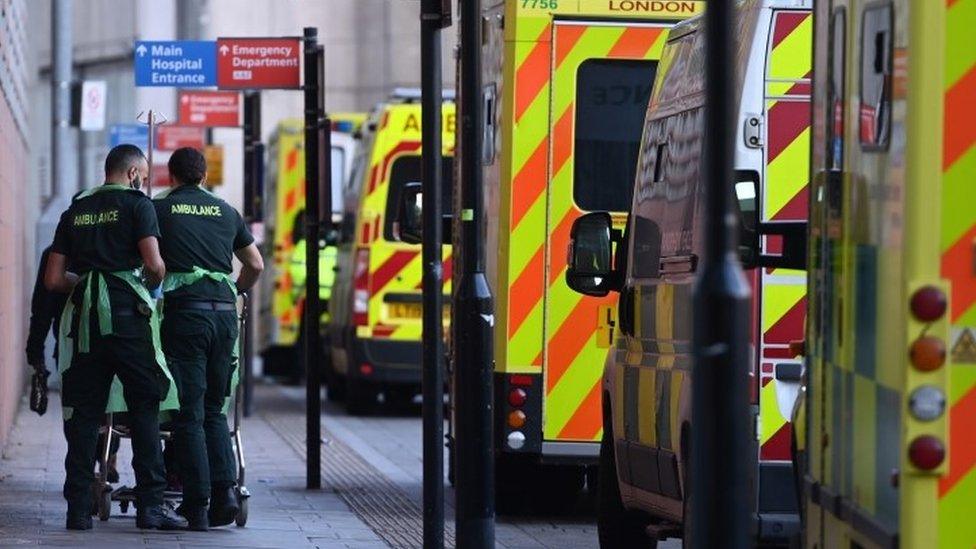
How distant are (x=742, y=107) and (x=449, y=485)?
671cm

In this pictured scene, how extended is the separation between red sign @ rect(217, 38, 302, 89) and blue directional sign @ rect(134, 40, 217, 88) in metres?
0.98

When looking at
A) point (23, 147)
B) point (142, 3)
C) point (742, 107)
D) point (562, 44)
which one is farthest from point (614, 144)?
point (142, 3)

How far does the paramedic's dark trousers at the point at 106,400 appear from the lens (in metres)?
11.2

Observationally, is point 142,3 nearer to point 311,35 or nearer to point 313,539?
point 311,35

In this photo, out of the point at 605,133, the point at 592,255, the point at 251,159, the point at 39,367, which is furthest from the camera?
the point at 251,159

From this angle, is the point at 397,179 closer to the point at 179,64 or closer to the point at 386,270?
the point at 386,270

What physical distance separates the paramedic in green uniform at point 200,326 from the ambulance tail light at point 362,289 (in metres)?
9.34

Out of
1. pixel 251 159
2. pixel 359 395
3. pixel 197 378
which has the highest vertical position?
pixel 251 159

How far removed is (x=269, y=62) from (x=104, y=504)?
4.05 metres

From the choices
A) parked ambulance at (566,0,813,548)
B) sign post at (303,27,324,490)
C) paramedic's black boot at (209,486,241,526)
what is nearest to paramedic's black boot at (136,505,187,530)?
paramedic's black boot at (209,486,241,526)

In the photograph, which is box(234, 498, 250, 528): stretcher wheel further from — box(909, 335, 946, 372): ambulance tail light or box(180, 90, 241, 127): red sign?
box(180, 90, 241, 127): red sign

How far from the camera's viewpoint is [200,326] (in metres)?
11.5

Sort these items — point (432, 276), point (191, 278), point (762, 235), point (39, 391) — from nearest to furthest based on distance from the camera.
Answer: point (762, 235) → point (432, 276) → point (191, 278) → point (39, 391)

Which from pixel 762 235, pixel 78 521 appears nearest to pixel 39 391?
pixel 78 521
